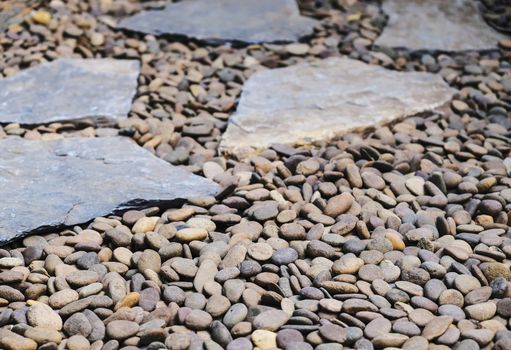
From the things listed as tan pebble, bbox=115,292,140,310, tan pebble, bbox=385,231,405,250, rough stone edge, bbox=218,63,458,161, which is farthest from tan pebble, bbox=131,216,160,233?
tan pebble, bbox=385,231,405,250

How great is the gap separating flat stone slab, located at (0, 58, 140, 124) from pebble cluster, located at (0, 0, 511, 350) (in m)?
0.06

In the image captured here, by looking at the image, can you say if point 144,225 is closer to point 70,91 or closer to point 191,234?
point 191,234

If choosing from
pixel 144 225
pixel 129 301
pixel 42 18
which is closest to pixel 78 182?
pixel 144 225

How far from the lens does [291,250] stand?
169 cm

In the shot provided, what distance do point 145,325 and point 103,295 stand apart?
17 cm

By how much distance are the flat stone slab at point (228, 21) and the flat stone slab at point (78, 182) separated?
1032mm

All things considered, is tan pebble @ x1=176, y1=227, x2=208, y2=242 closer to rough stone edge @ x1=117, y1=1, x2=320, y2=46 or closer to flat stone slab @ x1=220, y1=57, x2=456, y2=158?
flat stone slab @ x1=220, y1=57, x2=456, y2=158

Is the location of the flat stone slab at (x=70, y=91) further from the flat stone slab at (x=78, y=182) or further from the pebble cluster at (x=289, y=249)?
the flat stone slab at (x=78, y=182)

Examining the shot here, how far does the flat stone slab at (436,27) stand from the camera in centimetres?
300

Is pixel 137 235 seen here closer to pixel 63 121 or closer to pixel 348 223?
pixel 348 223

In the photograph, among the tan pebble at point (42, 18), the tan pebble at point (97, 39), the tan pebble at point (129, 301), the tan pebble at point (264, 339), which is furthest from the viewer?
the tan pebble at point (42, 18)

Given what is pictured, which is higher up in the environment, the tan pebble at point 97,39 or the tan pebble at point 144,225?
the tan pebble at point 97,39

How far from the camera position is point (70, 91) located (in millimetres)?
2547

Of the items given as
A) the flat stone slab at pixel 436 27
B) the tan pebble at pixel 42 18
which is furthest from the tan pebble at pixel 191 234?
the tan pebble at pixel 42 18
